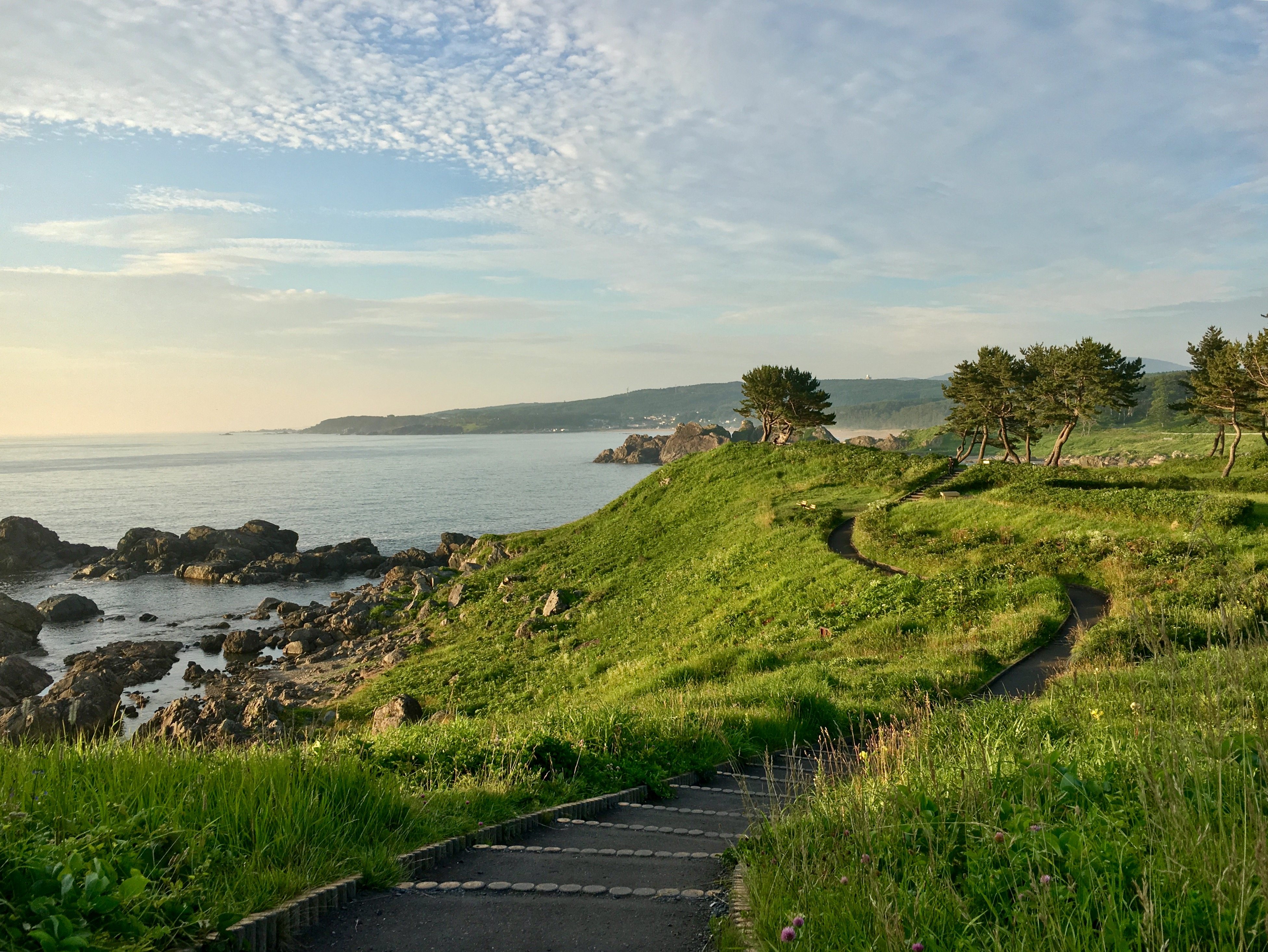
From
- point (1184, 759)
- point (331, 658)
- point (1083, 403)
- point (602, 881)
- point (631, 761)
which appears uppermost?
point (1083, 403)

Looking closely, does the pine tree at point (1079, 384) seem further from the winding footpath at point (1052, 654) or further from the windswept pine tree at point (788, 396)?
the winding footpath at point (1052, 654)

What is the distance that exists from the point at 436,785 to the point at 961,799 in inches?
219

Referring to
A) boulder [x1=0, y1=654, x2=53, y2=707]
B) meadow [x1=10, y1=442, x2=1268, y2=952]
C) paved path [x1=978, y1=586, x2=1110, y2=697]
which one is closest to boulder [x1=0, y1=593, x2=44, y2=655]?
boulder [x1=0, y1=654, x2=53, y2=707]

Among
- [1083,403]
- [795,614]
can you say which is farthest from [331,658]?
[1083,403]

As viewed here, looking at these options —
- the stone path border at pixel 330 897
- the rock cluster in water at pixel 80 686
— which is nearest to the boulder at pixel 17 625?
the rock cluster in water at pixel 80 686

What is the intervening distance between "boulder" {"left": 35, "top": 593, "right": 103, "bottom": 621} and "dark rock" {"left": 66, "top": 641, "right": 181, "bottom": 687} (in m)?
11.0

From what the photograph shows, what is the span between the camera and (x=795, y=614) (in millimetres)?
25891

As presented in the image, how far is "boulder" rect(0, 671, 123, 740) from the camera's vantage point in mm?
25625

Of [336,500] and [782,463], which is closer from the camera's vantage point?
[782,463]

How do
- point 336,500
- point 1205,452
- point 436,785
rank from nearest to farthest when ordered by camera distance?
point 436,785
point 1205,452
point 336,500

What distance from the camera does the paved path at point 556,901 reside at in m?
4.83

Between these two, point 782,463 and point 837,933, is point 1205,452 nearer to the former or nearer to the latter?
point 782,463

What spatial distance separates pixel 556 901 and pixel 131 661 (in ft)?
139

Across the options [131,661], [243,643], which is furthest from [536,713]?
[131,661]
